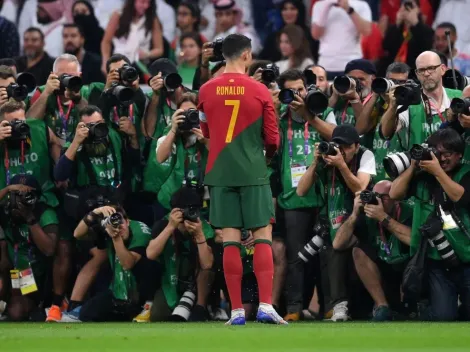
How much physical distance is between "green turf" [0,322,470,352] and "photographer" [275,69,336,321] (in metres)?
1.29

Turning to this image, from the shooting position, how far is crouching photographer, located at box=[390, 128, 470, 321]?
10484 mm

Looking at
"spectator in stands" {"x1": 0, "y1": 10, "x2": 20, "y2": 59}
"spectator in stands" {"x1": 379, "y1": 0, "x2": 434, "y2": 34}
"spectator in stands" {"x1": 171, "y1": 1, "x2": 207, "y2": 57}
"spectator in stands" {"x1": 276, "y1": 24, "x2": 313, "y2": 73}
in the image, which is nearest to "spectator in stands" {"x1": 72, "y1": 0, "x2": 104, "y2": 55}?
"spectator in stands" {"x1": 0, "y1": 10, "x2": 20, "y2": 59}

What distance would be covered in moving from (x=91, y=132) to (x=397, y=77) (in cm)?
255

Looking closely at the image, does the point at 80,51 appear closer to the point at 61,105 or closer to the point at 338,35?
the point at 61,105

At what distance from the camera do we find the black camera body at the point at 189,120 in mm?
11000

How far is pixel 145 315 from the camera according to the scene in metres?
11.3

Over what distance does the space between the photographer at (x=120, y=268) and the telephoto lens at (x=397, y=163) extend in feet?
6.92

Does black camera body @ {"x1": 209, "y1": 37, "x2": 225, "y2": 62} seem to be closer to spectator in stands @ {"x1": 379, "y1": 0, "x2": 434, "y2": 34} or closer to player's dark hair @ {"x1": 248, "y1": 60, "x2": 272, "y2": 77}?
player's dark hair @ {"x1": 248, "y1": 60, "x2": 272, "y2": 77}

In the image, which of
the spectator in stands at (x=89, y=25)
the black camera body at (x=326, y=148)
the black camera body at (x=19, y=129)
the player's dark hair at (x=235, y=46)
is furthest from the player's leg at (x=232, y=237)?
the spectator in stands at (x=89, y=25)

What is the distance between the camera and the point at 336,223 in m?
11.1

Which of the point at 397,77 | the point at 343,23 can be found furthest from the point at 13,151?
the point at 343,23

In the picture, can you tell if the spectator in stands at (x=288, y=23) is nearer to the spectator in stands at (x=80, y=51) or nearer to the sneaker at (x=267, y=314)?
the spectator in stands at (x=80, y=51)

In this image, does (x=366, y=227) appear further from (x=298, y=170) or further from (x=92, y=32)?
(x=92, y=32)

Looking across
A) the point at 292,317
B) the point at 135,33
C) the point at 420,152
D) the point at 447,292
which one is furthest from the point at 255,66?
the point at 135,33
